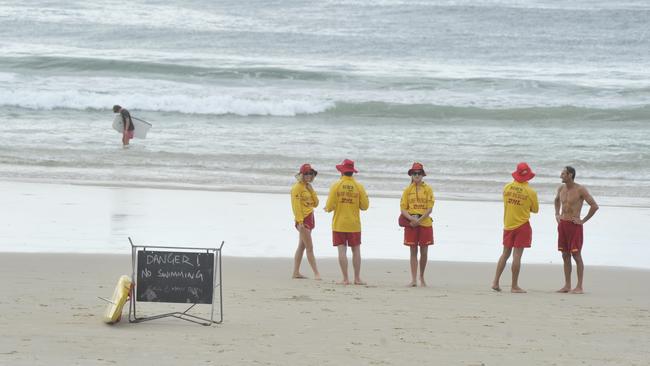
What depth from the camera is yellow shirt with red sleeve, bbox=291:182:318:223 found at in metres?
11.1

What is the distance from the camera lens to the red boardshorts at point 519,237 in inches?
425

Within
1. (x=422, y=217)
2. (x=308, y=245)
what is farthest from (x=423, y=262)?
(x=308, y=245)

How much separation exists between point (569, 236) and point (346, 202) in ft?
7.76

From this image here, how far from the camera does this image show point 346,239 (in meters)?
11.1

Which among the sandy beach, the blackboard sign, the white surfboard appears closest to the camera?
the sandy beach

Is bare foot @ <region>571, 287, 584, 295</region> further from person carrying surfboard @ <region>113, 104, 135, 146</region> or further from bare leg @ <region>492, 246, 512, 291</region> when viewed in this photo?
person carrying surfboard @ <region>113, 104, 135, 146</region>

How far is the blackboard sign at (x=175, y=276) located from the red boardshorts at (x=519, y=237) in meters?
3.87

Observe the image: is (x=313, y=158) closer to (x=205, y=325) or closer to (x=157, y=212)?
(x=157, y=212)

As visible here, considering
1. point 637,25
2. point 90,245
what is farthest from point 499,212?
point 637,25

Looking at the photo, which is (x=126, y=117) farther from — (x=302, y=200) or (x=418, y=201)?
(x=418, y=201)

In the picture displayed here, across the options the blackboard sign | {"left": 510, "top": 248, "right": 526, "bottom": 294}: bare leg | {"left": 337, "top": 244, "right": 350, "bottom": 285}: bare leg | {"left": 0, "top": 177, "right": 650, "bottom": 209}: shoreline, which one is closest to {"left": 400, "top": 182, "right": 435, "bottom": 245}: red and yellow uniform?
{"left": 337, "top": 244, "right": 350, "bottom": 285}: bare leg

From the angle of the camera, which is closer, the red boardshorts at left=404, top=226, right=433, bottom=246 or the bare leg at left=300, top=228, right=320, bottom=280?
the red boardshorts at left=404, top=226, right=433, bottom=246

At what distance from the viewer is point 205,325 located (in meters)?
8.28

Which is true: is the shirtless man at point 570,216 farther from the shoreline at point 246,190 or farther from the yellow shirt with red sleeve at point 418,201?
the shoreline at point 246,190
